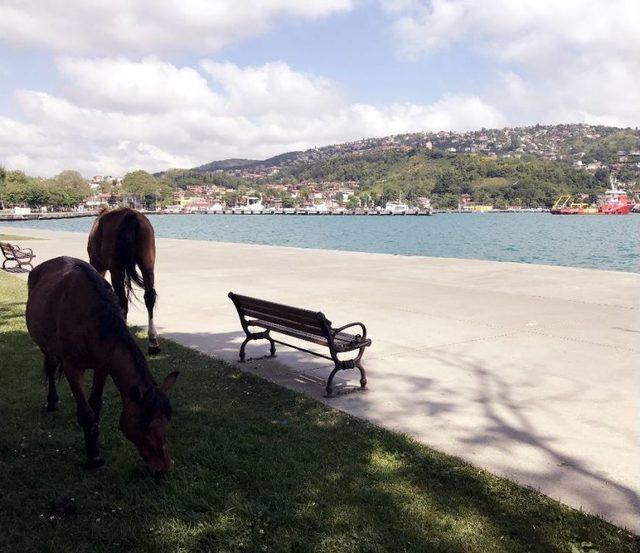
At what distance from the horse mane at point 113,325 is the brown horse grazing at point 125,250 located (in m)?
3.37

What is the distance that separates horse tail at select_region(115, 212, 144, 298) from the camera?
7734mm

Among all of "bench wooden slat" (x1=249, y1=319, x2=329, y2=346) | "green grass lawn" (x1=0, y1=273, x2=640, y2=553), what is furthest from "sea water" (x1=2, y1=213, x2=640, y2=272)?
"green grass lawn" (x1=0, y1=273, x2=640, y2=553)

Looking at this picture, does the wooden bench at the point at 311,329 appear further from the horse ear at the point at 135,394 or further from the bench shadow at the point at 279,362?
the horse ear at the point at 135,394

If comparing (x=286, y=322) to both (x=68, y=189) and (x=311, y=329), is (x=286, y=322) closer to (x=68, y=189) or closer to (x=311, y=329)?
(x=311, y=329)

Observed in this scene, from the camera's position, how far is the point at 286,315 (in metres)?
6.43

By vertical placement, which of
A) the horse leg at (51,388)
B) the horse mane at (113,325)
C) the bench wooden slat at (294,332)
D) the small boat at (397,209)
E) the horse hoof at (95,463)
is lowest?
the small boat at (397,209)

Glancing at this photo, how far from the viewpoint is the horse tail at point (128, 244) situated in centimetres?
773

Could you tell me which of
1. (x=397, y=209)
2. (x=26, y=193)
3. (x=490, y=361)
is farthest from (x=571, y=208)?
(x=490, y=361)

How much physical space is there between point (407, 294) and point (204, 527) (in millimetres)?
9458

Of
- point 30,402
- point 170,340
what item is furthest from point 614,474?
point 170,340

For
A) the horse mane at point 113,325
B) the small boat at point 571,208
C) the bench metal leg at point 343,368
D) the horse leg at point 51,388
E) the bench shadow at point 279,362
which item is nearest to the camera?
the horse mane at point 113,325

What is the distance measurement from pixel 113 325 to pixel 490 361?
466 centimetres

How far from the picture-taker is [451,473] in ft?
13.5

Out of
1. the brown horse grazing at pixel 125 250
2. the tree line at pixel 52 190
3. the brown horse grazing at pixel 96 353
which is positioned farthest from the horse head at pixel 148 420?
the tree line at pixel 52 190
